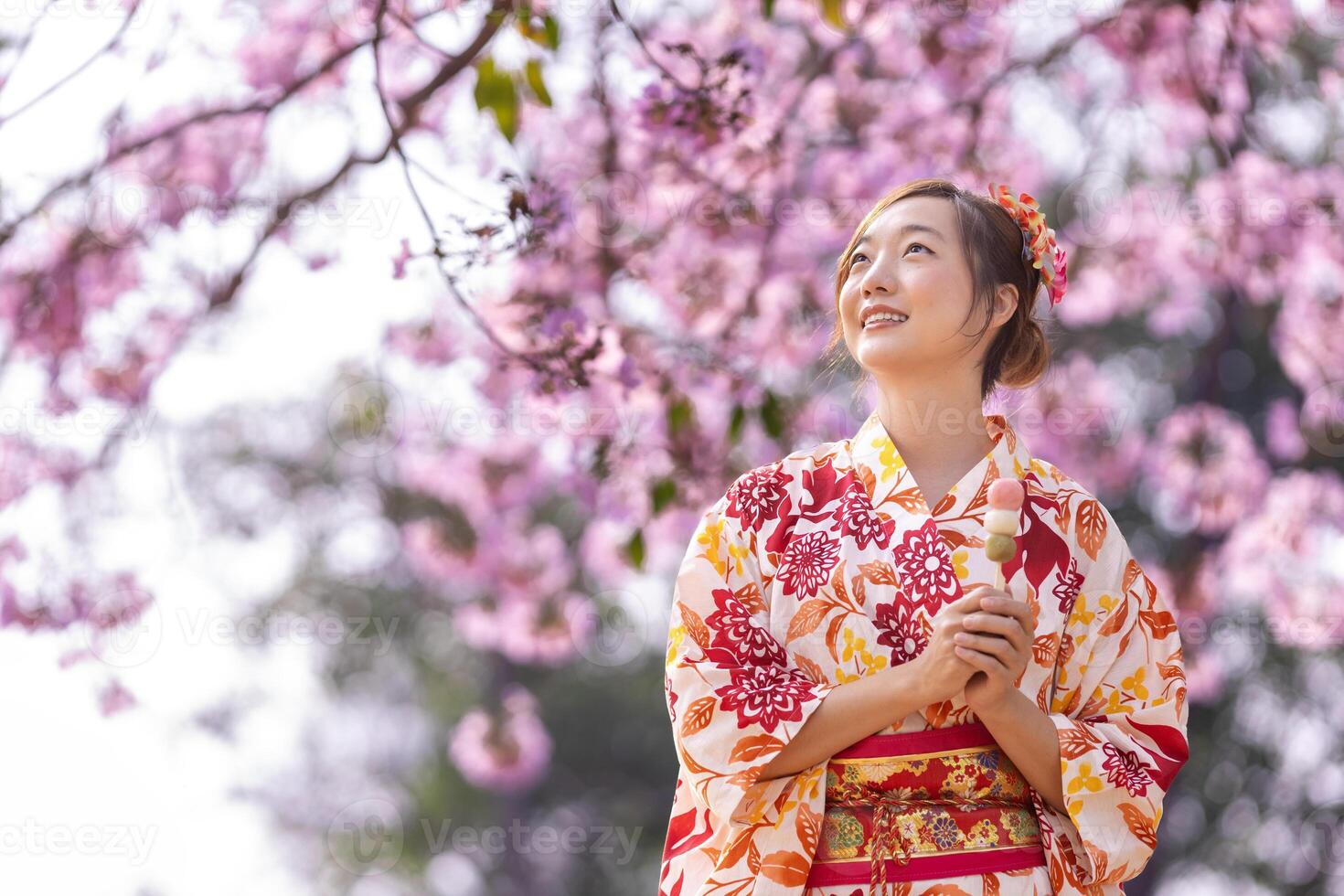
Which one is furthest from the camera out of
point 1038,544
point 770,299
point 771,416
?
point 770,299

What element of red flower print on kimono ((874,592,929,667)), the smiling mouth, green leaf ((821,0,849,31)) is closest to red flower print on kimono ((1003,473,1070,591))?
red flower print on kimono ((874,592,929,667))

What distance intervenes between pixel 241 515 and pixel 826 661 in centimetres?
709

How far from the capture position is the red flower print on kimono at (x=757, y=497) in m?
1.63

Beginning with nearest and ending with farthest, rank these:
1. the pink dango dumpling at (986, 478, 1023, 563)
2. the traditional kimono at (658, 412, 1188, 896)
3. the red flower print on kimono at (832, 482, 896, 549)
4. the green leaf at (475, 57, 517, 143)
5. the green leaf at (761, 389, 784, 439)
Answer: the pink dango dumpling at (986, 478, 1023, 563), the traditional kimono at (658, 412, 1188, 896), the red flower print on kimono at (832, 482, 896, 549), the green leaf at (475, 57, 517, 143), the green leaf at (761, 389, 784, 439)

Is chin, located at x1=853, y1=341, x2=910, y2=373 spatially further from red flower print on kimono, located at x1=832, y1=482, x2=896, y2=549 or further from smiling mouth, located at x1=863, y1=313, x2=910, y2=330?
red flower print on kimono, located at x1=832, y1=482, x2=896, y2=549

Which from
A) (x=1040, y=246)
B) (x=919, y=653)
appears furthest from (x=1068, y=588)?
(x=1040, y=246)

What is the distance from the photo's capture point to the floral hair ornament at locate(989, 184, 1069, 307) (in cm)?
175

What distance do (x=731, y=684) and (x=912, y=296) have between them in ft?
1.52

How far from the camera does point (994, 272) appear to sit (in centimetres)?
171

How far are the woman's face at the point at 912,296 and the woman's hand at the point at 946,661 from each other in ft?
1.02

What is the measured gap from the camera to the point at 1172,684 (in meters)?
1.58

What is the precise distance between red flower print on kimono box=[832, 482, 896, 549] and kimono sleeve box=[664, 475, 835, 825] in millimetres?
91

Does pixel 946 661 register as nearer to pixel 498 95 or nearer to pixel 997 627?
pixel 997 627

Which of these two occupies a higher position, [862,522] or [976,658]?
[862,522]
